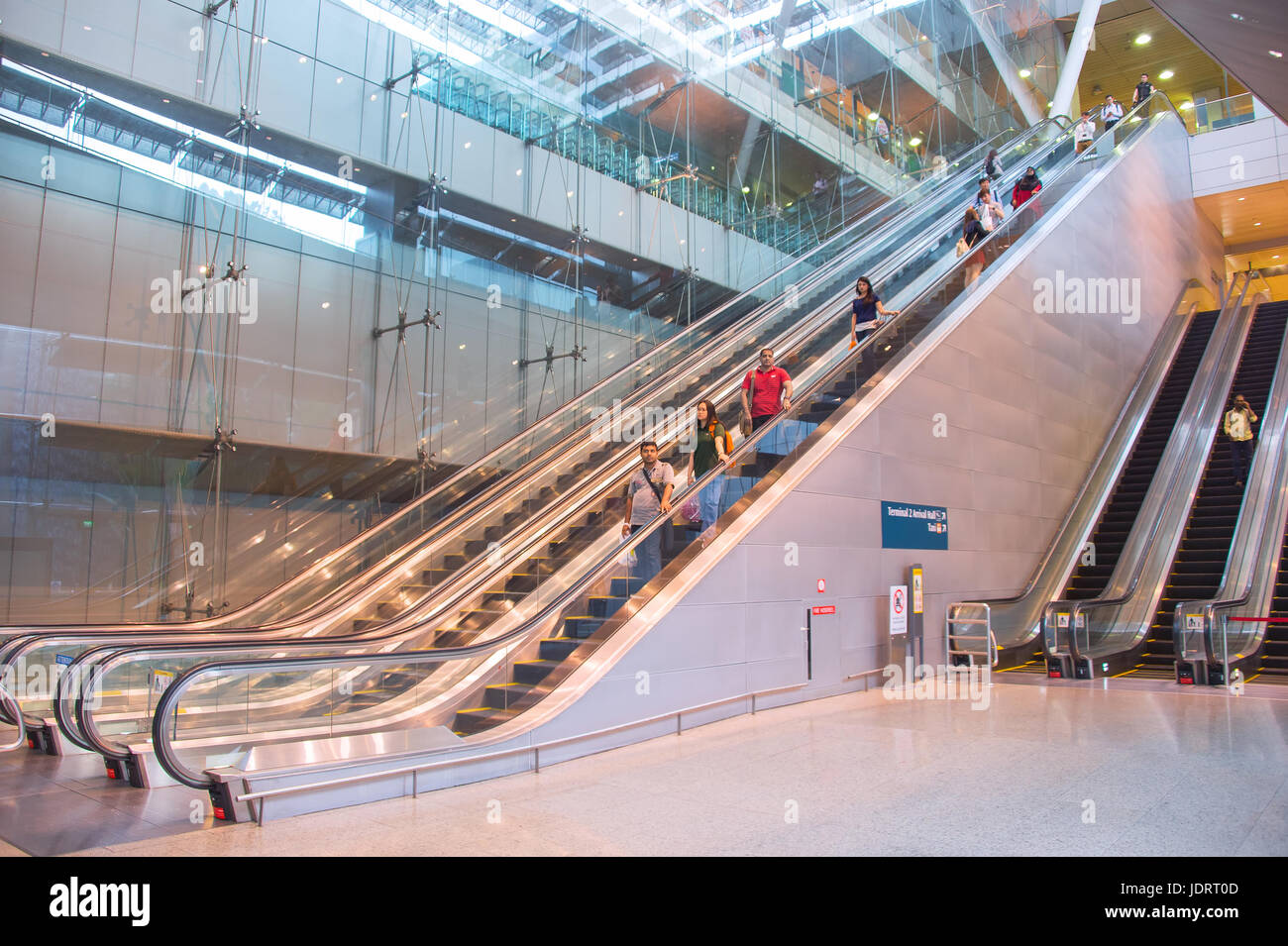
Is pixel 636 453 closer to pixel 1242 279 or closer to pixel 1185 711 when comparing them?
pixel 1185 711

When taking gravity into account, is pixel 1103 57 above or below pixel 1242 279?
above

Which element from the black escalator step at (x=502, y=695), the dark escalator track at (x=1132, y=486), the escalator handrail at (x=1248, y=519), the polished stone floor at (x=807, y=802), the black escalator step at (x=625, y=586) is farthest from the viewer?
the dark escalator track at (x=1132, y=486)

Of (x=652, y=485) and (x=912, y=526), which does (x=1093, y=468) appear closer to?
(x=912, y=526)

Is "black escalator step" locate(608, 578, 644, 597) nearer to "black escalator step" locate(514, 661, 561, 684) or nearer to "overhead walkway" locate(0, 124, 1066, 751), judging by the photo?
"black escalator step" locate(514, 661, 561, 684)

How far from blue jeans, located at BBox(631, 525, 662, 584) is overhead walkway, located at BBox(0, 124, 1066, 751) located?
98cm

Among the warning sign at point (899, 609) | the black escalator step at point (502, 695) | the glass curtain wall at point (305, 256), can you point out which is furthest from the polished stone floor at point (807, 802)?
the glass curtain wall at point (305, 256)

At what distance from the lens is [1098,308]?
13.6 metres

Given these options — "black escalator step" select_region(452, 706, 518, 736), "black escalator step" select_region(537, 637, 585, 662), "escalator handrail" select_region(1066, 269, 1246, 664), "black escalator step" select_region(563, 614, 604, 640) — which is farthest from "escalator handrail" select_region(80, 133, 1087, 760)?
"escalator handrail" select_region(1066, 269, 1246, 664)

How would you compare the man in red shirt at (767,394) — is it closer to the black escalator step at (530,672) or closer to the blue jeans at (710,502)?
the blue jeans at (710,502)

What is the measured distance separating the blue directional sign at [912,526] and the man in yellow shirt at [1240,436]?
415 cm

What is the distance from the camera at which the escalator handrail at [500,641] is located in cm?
414

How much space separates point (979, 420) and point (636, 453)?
409cm

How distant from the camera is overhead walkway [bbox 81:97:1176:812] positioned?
14.2ft
